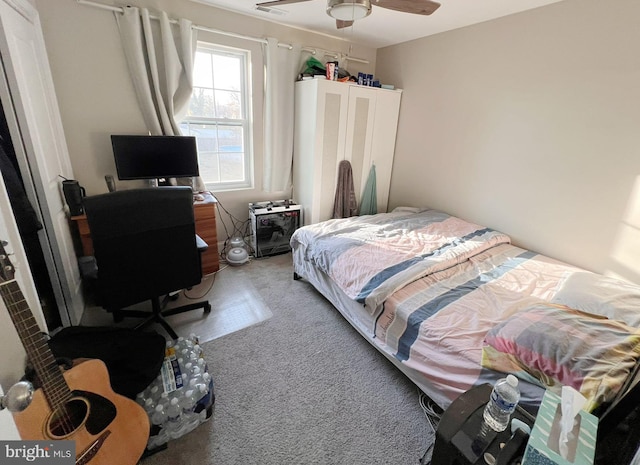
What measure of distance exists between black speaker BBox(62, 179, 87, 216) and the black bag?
3.43 feet

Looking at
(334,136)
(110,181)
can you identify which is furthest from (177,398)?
(334,136)

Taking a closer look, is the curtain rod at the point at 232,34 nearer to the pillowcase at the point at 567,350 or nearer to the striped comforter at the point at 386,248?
the striped comforter at the point at 386,248

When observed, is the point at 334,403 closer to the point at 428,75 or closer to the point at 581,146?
the point at 581,146

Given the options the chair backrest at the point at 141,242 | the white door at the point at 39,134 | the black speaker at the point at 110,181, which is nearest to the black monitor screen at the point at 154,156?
the black speaker at the point at 110,181

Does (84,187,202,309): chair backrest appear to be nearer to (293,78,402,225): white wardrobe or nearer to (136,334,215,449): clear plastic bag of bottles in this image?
(136,334,215,449): clear plastic bag of bottles

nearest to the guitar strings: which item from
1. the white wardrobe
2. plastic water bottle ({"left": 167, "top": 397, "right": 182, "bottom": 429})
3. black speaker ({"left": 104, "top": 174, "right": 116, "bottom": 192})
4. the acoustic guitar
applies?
the acoustic guitar

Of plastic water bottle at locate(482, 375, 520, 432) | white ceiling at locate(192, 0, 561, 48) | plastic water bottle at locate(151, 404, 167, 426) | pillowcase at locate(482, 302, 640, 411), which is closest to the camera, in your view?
plastic water bottle at locate(482, 375, 520, 432)

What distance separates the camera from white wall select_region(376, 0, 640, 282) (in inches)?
73.8

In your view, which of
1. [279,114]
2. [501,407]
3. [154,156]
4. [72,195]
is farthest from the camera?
[279,114]

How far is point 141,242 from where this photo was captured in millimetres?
1542

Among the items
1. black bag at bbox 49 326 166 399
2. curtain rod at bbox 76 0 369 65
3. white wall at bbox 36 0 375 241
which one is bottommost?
black bag at bbox 49 326 166 399

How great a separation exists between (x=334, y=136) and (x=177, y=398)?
2.55 m

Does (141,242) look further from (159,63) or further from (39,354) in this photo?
(159,63)

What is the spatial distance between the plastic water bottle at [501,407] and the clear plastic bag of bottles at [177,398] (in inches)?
47.8
